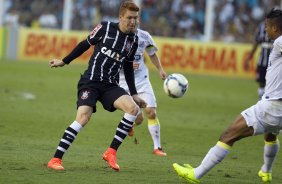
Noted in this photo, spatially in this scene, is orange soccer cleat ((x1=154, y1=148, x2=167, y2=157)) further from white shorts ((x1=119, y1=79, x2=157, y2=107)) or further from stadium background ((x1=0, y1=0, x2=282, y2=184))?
white shorts ((x1=119, y1=79, x2=157, y2=107))

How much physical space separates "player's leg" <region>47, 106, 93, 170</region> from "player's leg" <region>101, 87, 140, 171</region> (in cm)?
30

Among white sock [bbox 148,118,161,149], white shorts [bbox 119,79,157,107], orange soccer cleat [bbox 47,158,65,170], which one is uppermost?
white shorts [bbox 119,79,157,107]

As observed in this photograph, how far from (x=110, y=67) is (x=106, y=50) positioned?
0.76 ft

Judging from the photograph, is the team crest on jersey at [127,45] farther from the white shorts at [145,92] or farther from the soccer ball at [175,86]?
the white shorts at [145,92]

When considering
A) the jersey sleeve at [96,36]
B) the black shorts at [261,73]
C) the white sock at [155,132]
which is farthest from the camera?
the black shorts at [261,73]

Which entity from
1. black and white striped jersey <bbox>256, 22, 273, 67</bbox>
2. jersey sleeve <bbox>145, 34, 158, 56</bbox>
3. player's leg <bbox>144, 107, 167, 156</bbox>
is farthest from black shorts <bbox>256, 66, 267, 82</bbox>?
jersey sleeve <bbox>145, 34, 158, 56</bbox>

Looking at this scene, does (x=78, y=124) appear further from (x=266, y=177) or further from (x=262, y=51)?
(x=262, y=51)

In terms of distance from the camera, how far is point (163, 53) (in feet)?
110

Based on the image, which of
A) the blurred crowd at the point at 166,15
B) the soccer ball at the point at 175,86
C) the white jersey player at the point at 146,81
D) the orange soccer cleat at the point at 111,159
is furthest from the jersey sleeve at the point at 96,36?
the blurred crowd at the point at 166,15

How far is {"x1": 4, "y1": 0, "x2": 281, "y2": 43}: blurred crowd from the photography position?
34.4 meters

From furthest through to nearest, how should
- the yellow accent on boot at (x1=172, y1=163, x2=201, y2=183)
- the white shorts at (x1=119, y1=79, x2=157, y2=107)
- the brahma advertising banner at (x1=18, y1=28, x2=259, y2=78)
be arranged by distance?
the brahma advertising banner at (x1=18, y1=28, x2=259, y2=78)
the white shorts at (x1=119, y1=79, x2=157, y2=107)
the yellow accent on boot at (x1=172, y1=163, x2=201, y2=183)

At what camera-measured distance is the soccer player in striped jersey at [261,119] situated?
907 cm

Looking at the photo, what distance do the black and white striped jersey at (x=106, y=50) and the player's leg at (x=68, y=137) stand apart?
0.50m

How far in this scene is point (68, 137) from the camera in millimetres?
9984
